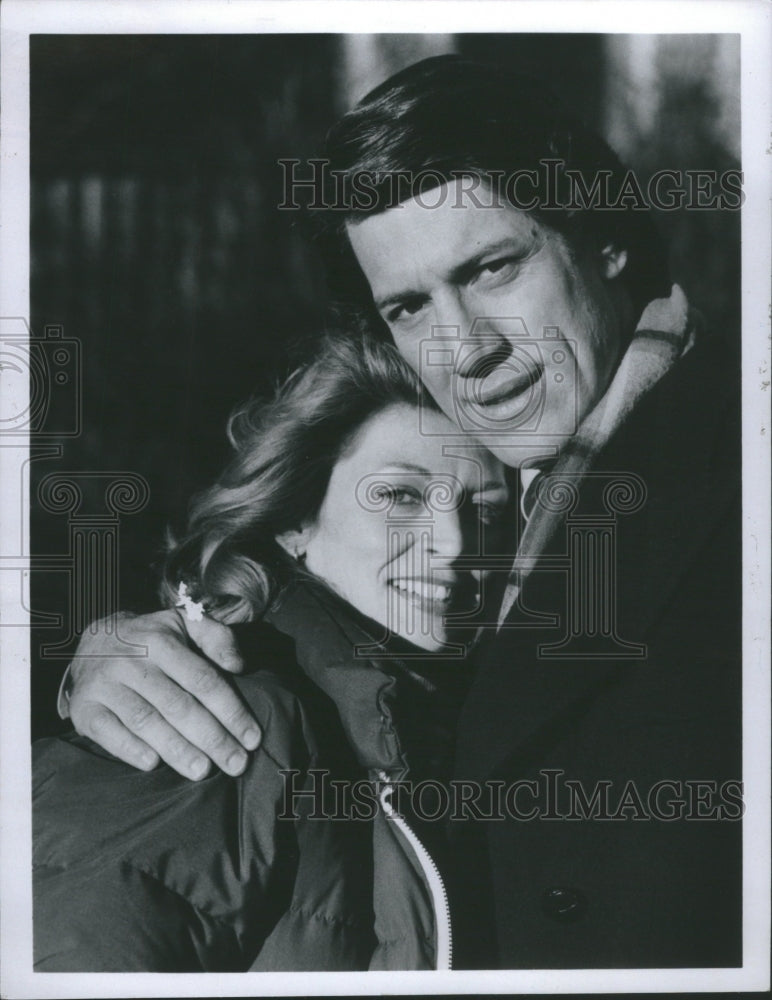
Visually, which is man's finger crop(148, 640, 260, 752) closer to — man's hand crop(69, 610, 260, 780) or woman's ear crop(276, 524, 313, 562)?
man's hand crop(69, 610, 260, 780)

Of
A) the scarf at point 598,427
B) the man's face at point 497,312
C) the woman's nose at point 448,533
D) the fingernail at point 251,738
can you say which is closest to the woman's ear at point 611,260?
the man's face at point 497,312

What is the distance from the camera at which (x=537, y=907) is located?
2.30 m

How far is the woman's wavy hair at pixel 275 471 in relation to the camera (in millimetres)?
2291

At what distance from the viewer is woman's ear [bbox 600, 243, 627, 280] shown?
2.30 meters

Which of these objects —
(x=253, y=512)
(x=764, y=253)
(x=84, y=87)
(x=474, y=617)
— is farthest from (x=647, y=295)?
(x=84, y=87)

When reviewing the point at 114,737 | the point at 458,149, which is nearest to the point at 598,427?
the point at 458,149

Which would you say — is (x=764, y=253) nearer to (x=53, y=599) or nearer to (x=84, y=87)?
(x=84, y=87)

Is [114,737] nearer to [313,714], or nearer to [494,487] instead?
[313,714]

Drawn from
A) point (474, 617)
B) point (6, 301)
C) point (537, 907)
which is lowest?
point (537, 907)

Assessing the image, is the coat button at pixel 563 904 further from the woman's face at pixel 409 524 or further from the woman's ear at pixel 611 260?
the woman's ear at pixel 611 260

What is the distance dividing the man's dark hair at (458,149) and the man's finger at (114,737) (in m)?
1.06

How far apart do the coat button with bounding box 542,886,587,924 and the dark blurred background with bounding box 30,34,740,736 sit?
1.11m

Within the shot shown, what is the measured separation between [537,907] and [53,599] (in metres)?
1.28

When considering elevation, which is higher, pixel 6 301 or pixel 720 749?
pixel 6 301
